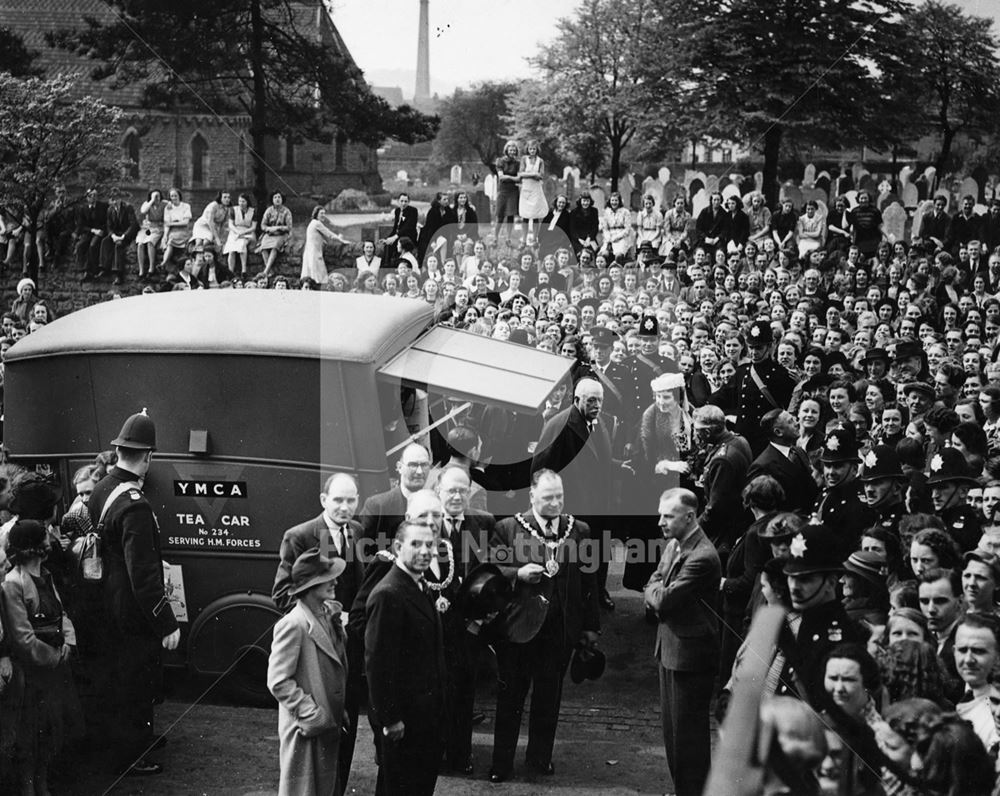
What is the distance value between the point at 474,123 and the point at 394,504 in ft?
161

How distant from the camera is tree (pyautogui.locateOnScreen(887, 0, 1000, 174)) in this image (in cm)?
2541

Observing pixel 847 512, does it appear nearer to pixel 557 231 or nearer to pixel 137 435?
pixel 137 435

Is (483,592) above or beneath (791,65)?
beneath

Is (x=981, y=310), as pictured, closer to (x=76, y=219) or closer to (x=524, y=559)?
(x=524, y=559)

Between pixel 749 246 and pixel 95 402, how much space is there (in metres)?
12.7

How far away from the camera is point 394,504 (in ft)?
23.9

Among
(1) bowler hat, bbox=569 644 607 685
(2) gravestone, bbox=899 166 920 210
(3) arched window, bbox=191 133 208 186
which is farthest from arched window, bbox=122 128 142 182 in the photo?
(1) bowler hat, bbox=569 644 607 685

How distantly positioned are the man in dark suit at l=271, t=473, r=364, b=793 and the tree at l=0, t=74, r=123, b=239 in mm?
19051

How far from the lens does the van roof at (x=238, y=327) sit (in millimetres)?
7902

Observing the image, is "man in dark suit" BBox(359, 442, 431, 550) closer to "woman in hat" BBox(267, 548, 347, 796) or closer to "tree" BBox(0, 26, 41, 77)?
"woman in hat" BBox(267, 548, 347, 796)

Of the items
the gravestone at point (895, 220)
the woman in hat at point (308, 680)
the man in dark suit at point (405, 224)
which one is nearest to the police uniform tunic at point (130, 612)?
the woman in hat at point (308, 680)

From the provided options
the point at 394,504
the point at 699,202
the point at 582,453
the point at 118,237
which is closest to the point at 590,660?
the point at 394,504

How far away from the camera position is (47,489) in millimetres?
6855

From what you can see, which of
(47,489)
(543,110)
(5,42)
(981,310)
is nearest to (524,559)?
(47,489)
